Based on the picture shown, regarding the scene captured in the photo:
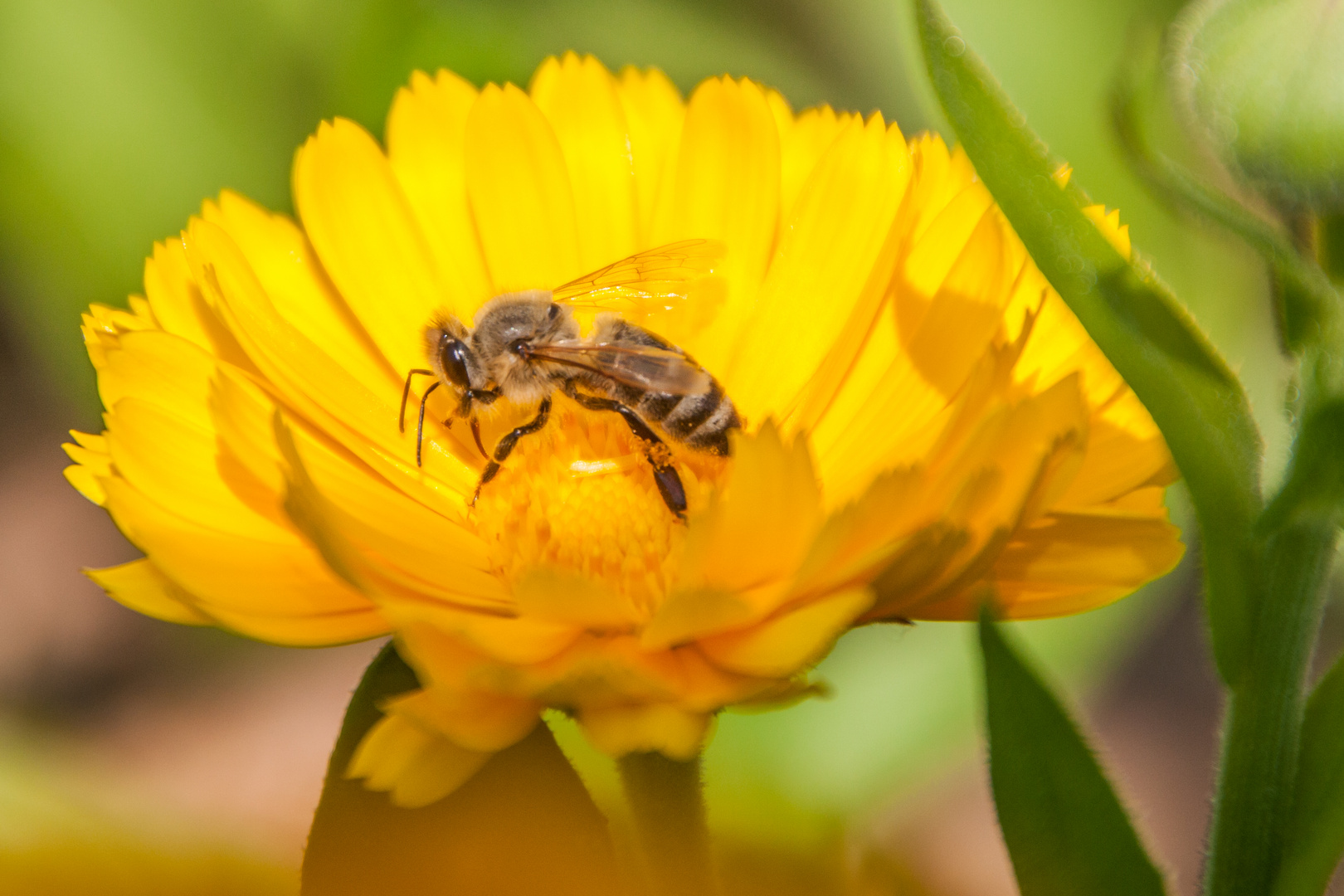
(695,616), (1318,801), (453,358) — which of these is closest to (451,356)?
(453,358)

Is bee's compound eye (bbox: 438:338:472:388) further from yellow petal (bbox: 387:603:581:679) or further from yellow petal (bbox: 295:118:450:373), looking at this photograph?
yellow petal (bbox: 387:603:581:679)

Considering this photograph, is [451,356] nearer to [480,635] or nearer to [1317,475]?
[480,635]

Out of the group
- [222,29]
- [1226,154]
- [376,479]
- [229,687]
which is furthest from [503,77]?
[1226,154]

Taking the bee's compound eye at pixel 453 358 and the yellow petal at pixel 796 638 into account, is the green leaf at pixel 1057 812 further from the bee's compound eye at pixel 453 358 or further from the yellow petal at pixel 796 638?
the bee's compound eye at pixel 453 358

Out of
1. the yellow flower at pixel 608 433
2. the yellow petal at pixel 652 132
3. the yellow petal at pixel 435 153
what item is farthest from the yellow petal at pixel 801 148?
the yellow petal at pixel 435 153

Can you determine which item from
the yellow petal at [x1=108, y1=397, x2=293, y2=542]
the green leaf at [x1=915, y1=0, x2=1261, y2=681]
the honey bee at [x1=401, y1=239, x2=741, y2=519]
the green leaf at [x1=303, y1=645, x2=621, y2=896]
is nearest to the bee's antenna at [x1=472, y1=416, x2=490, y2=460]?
the honey bee at [x1=401, y1=239, x2=741, y2=519]

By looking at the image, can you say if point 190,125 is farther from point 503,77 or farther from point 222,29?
point 503,77
